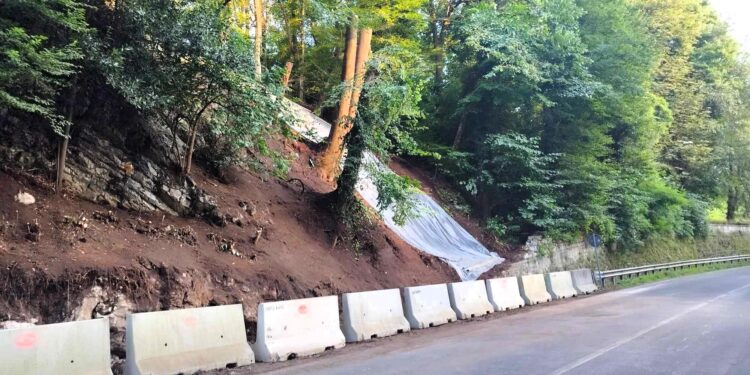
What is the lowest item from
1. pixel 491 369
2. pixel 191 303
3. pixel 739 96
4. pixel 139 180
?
pixel 491 369

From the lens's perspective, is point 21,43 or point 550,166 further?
point 550,166

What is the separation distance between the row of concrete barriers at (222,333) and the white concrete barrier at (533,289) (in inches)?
135

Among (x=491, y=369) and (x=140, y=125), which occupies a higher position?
(x=140, y=125)

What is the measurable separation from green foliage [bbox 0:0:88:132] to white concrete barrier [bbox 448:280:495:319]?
8980 millimetres

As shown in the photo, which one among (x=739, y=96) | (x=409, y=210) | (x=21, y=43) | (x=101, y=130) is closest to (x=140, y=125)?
(x=101, y=130)

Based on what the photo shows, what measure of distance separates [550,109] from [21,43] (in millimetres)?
21710

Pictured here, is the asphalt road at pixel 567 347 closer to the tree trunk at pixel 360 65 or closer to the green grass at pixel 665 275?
the tree trunk at pixel 360 65

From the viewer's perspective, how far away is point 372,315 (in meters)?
10.2

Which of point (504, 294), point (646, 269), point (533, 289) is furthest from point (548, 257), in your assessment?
point (504, 294)

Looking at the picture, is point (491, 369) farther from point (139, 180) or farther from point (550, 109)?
point (550, 109)

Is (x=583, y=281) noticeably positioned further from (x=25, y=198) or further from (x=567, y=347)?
(x=25, y=198)

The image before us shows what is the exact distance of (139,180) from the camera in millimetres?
11094

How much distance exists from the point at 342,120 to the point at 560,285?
971 cm

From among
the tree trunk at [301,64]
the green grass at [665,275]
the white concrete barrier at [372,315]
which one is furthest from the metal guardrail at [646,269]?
the tree trunk at [301,64]
